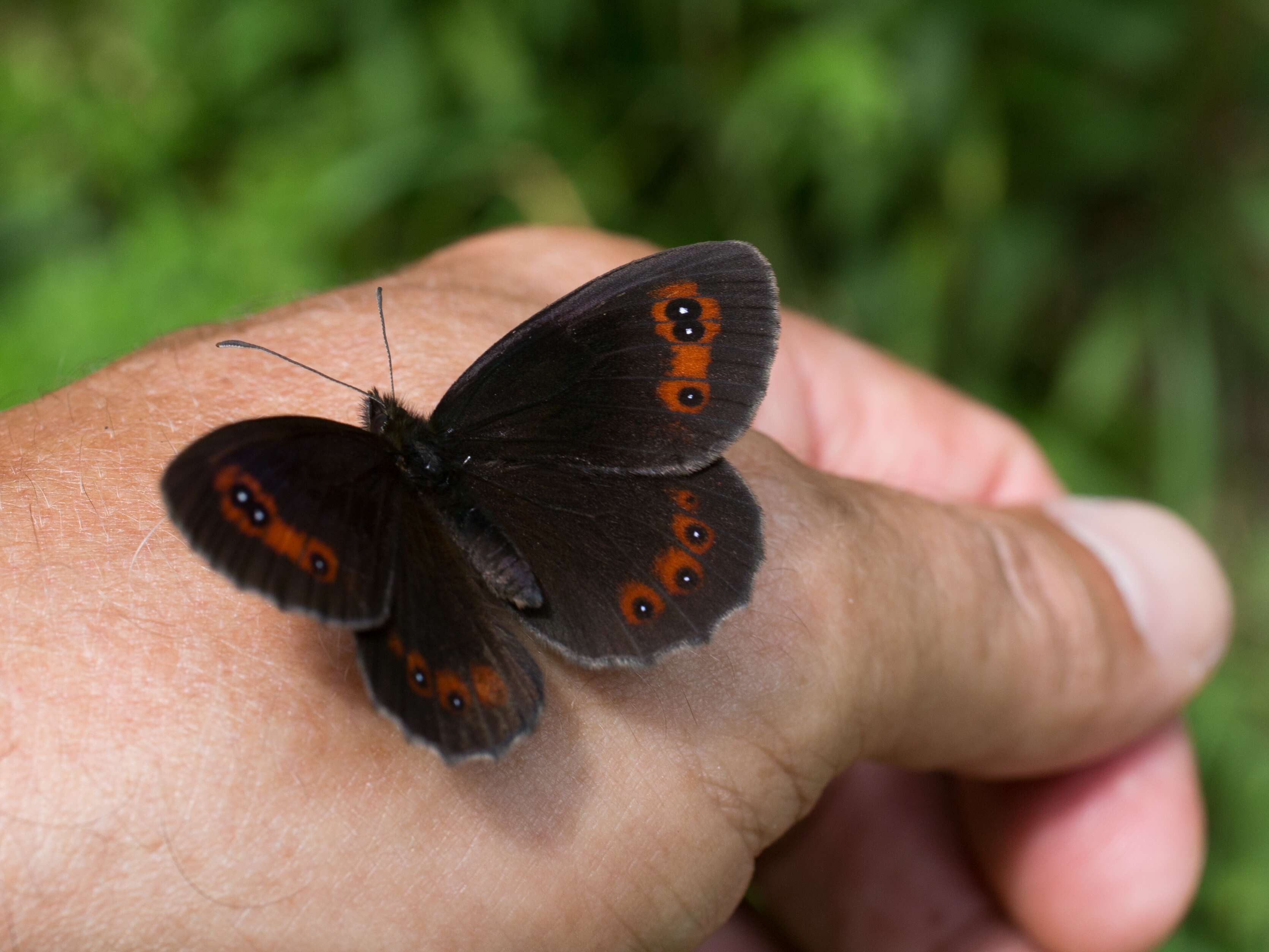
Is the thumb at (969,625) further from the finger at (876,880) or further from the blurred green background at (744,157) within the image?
the blurred green background at (744,157)

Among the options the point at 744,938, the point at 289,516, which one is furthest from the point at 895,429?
the point at 289,516

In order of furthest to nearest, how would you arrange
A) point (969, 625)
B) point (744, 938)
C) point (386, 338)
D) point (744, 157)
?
1. point (744, 157)
2. point (744, 938)
3. point (969, 625)
4. point (386, 338)

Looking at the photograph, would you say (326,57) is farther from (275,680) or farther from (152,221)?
(275,680)

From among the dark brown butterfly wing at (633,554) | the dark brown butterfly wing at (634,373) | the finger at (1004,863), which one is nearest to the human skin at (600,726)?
the finger at (1004,863)

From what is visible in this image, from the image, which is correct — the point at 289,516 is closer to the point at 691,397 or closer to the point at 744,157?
the point at 691,397

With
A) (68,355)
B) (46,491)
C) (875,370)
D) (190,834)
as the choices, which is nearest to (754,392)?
(190,834)

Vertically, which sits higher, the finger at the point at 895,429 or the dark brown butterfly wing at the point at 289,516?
the dark brown butterfly wing at the point at 289,516

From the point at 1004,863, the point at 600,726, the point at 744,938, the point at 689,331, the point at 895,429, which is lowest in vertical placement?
the point at 744,938
